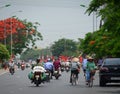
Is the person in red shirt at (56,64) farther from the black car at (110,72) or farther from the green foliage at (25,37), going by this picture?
the green foliage at (25,37)

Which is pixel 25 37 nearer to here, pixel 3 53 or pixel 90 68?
pixel 3 53

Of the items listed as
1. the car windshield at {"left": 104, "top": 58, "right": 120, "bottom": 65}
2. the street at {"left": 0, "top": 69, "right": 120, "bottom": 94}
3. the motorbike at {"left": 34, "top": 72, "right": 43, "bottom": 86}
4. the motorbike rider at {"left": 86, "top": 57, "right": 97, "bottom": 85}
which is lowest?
the street at {"left": 0, "top": 69, "right": 120, "bottom": 94}

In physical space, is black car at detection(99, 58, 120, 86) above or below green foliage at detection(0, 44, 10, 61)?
below


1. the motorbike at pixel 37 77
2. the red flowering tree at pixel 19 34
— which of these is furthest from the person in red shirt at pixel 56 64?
the red flowering tree at pixel 19 34

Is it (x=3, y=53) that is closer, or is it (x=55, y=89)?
(x=55, y=89)

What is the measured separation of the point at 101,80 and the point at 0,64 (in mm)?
73992

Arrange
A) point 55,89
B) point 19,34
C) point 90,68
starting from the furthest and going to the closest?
point 19,34 → point 90,68 → point 55,89

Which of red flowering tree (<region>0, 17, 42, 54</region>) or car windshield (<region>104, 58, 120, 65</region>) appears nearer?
car windshield (<region>104, 58, 120, 65</region>)

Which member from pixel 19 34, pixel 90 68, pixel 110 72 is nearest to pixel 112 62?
pixel 110 72

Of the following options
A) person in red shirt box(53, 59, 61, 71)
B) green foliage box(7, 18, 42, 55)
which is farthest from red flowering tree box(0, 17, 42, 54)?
person in red shirt box(53, 59, 61, 71)

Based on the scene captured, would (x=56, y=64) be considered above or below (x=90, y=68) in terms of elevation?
above

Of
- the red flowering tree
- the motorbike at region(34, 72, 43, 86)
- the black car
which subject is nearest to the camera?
the black car

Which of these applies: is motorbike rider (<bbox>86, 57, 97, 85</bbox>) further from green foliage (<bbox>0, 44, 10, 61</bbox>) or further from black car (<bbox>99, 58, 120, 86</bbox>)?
green foliage (<bbox>0, 44, 10, 61</bbox>)

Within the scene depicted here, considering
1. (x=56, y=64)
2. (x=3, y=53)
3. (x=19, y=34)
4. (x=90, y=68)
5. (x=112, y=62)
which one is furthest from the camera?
(x=19, y=34)
